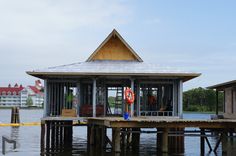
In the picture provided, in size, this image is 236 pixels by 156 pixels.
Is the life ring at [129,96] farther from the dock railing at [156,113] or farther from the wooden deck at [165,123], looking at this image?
the dock railing at [156,113]

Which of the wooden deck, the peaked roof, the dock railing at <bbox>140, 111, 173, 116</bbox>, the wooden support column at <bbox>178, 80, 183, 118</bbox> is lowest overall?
the wooden deck

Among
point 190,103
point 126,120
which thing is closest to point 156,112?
point 126,120

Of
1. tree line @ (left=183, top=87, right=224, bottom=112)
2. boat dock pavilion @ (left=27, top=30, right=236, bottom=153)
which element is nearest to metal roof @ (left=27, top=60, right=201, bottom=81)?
boat dock pavilion @ (left=27, top=30, right=236, bottom=153)

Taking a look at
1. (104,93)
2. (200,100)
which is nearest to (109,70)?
(104,93)

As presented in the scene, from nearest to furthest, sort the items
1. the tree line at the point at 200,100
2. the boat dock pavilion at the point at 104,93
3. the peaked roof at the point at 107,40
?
the boat dock pavilion at the point at 104,93
the peaked roof at the point at 107,40
the tree line at the point at 200,100

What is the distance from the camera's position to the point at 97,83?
1335 inches

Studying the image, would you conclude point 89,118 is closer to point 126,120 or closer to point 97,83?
point 97,83

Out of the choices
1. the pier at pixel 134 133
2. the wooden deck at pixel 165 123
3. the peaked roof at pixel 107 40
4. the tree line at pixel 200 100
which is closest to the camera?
the wooden deck at pixel 165 123

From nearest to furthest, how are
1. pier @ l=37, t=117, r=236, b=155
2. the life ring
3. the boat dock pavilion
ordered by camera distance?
pier @ l=37, t=117, r=236, b=155
the life ring
the boat dock pavilion

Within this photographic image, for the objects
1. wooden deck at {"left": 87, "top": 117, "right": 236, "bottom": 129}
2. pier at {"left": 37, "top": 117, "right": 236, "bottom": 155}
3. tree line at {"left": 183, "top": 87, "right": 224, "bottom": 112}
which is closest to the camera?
wooden deck at {"left": 87, "top": 117, "right": 236, "bottom": 129}

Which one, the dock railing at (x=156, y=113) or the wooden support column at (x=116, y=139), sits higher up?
the dock railing at (x=156, y=113)

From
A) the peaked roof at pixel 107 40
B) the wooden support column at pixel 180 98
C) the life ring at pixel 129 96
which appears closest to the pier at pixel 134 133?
the wooden support column at pixel 180 98

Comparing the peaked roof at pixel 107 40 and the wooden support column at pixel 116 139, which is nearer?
the wooden support column at pixel 116 139

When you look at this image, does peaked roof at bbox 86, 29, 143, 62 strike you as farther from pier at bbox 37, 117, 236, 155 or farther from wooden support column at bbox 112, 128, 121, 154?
wooden support column at bbox 112, 128, 121, 154
